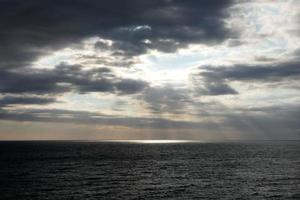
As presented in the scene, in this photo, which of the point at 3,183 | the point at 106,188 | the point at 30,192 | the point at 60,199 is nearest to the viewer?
the point at 60,199

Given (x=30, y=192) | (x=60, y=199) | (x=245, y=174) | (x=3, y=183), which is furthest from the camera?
(x=245, y=174)

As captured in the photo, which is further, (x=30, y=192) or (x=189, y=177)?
(x=189, y=177)

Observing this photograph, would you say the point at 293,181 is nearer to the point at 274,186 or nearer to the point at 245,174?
the point at 274,186

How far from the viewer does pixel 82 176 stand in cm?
7919

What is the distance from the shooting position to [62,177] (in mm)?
77750

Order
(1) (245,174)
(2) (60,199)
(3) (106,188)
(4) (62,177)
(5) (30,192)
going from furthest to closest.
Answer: (1) (245,174)
(4) (62,177)
(3) (106,188)
(5) (30,192)
(2) (60,199)

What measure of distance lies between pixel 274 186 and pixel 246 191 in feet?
28.2

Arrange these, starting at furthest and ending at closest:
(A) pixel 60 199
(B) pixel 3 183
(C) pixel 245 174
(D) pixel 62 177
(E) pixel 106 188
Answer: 1. (C) pixel 245 174
2. (D) pixel 62 177
3. (B) pixel 3 183
4. (E) pixel 106 188
5. (A) pixel 60 199

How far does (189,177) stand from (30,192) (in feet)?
117

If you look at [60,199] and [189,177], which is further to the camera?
[189,177]

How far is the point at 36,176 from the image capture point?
8006cm

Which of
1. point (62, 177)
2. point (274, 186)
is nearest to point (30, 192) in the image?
point (62, 177)

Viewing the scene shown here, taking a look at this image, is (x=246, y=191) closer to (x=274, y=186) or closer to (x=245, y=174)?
(x=274, y=186)

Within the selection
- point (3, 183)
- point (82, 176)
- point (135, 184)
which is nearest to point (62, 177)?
point (82, 176)
